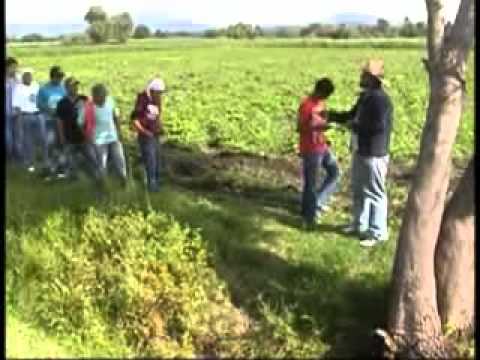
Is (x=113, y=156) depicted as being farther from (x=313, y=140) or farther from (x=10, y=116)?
(x=313, y=140)

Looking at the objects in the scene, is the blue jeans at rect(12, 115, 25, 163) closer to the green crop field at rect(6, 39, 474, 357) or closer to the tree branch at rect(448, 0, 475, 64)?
the green crop field at rect(6, 39, 474, 357)

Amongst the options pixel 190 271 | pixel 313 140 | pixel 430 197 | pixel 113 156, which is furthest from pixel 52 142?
pixel 430 197

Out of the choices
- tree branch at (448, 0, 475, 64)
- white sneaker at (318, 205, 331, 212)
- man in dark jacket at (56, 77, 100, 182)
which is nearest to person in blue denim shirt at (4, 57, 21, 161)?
man in dark jacket at (56, 77, 100, 182)

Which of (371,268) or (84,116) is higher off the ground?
(84,116)

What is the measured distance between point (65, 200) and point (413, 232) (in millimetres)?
3491

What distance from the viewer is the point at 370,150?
10875mm

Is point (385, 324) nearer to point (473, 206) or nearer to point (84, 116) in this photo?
point (473, 206)

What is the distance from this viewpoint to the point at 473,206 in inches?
378

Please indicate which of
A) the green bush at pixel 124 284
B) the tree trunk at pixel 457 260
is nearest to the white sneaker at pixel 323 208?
the green bush at pixel 124 284

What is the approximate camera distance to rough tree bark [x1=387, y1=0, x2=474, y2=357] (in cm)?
923

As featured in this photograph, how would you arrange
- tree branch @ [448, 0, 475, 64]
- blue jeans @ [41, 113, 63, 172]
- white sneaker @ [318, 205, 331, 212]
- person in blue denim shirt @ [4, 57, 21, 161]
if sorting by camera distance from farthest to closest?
person in blue denim shirt @ [4, 57, 21, 161], blue jeans @ [41, 113, 63, 172], white sneaker @ [318, 205, 331, 212], tree branch @ [448, 0, 475, 64]

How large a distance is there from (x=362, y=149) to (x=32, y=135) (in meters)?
4.84

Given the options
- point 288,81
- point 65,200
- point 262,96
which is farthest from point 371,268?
point 288,81

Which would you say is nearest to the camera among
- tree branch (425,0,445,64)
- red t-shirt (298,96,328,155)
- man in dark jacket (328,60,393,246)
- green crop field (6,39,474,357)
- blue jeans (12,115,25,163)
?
tree branch (425,0,445,64)
